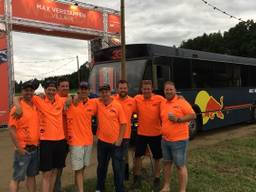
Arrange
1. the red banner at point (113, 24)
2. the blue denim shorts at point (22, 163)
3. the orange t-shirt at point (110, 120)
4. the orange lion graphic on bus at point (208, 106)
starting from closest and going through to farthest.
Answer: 1. the blue denim shorts at point (22, 163)
2. the orange t-shirt at point (110, 120)
3. the orange lion graphic on bus at point (208, 106)
4. the red banner at point (113, 24)

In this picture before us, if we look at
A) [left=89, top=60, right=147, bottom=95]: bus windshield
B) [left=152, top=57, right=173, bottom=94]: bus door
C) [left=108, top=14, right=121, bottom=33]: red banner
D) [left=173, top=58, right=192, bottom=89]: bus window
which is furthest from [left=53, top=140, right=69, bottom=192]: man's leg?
[left=108, top=14, right=121, bottom=33]: red banner

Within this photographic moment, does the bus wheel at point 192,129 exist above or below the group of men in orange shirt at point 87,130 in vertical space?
below

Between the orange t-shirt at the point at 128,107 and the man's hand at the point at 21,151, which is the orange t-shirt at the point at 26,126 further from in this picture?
the orange t-shirt at the point at 128,107

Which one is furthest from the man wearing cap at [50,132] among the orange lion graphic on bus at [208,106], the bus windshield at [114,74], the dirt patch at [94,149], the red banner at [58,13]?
the red banner at [58,13]

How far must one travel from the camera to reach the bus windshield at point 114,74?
11320mm

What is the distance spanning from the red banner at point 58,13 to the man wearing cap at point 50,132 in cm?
1315

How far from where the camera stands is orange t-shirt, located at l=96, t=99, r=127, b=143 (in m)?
6.27

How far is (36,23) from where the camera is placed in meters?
18.9

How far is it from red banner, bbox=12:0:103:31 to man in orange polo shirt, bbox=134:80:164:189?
12.5 m

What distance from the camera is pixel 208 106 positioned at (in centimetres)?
1405

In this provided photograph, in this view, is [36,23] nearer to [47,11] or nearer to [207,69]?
[47,11]

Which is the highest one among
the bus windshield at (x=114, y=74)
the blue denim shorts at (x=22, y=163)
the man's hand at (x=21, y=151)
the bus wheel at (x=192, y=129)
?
the bus windshield at (x=114, y=74)

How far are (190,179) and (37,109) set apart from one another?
3.32 m

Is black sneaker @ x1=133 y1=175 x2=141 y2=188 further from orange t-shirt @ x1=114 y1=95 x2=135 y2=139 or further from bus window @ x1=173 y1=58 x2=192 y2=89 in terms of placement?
bus window @ x1=173 y1=58 x2=192 y2=89
